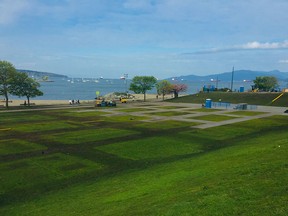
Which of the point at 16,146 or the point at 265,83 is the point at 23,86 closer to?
the point at 16,146

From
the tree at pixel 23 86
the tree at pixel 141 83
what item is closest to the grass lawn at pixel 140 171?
the tree at pixel 23 86

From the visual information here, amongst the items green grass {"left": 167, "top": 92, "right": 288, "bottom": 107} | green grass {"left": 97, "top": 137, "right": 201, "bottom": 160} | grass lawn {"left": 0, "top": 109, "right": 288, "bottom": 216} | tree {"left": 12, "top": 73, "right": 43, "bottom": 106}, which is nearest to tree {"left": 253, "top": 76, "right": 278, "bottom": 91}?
green grass {"left": 167, "top": 92, "right": 288, "bottom": 107}

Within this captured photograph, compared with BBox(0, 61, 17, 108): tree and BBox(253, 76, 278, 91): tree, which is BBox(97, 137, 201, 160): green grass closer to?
BBox(0, 61, 17, 108): tree

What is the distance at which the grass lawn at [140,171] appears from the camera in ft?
36.8

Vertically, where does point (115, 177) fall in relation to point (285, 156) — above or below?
below

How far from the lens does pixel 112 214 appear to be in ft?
39.0

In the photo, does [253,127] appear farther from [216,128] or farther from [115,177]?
[115,177]

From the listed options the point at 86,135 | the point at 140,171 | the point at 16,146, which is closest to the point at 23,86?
the point at 86,135

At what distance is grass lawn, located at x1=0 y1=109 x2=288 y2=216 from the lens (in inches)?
441

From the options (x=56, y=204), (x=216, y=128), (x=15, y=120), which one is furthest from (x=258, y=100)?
(x=56, y=204)

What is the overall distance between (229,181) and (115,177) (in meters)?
9.65

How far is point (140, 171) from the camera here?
71.1 feet

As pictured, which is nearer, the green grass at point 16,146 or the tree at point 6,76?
the green grass at point 16,146

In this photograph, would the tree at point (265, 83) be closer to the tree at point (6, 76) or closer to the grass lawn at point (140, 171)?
the grass lawn at point (140, 171)
